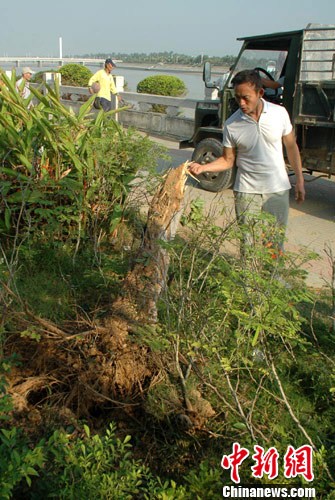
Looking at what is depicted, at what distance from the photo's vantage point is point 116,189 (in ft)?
17.5

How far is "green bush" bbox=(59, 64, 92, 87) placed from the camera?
23.5 m

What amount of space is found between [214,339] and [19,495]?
3.95ft

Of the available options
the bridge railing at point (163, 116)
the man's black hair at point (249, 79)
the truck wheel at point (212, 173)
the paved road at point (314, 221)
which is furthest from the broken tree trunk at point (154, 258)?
the bridge railing at point (163, 116)

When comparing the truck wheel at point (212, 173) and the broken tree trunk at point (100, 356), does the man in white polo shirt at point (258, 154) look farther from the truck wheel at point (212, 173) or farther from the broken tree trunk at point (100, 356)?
the truck wheel at point (212, 173)

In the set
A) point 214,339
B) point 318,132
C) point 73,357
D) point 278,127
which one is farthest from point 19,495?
point 318,132

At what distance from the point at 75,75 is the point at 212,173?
16548mm

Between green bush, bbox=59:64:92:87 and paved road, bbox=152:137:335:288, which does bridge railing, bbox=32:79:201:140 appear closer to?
paved road, bbox=152:137:335:288

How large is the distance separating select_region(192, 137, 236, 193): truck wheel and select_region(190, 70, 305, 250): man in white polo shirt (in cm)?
420

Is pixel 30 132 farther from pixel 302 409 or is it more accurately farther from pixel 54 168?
pixel 302 409

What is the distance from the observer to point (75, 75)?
2352 centimetres

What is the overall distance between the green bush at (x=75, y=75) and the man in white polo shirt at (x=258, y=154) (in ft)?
66.6

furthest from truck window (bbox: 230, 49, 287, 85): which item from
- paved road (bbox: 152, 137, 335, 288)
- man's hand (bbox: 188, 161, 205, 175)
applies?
man's hand (bbox: 188, 161, 205, 175)

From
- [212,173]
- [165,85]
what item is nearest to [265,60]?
[212,173]

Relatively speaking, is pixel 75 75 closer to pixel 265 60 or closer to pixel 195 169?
pixel 265 60
